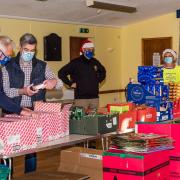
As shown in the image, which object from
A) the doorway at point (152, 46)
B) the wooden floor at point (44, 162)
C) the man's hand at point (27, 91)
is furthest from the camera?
the doorway at point (152, 46)

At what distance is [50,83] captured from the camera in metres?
3.22

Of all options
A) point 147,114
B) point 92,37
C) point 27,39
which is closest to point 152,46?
point 92,37

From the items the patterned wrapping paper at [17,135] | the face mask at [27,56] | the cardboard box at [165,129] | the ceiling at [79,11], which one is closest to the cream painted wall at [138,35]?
the ceiling at [79,11]

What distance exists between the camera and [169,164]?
10.4 ft

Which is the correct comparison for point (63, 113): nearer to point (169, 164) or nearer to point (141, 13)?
point (169, 164)

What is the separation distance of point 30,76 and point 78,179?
1010 mm

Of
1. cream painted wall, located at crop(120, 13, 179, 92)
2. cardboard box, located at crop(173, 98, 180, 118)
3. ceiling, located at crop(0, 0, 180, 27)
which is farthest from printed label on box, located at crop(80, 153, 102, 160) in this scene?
cream painted wall, located at crop(120, 13, 179, 92)

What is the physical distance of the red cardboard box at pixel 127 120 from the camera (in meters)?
3.32

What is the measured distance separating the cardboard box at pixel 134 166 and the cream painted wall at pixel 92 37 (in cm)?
354

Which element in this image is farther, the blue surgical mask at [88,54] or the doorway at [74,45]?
the doorway at [74,45]

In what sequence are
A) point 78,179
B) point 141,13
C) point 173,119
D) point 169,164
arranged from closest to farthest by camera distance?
point 78,179, point 169,164, point 173,119, point 141,13

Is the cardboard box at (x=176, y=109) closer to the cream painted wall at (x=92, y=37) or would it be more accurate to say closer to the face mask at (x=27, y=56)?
the face mask at (x=27, y=56)

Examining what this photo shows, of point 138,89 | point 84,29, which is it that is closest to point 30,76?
point 138,89

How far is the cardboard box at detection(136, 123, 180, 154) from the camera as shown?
3268 mm
